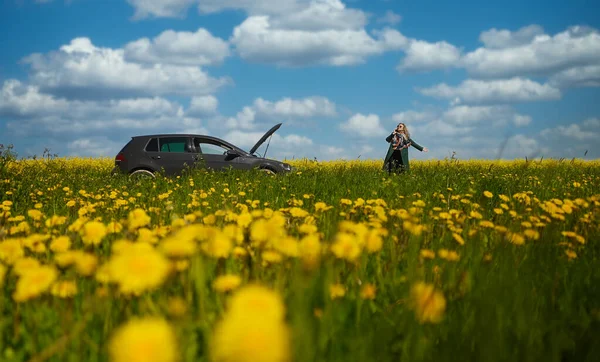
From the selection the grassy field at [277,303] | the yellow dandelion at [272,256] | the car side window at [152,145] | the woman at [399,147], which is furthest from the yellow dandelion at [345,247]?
the woman at [399,147]

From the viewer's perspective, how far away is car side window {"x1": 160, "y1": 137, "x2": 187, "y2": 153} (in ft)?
45.0

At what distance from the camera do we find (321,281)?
5.82 feet

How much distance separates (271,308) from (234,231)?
6.19 ft

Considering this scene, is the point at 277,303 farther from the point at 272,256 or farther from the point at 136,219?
the point at 136,219

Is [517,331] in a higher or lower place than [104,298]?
lower

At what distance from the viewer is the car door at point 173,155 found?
13523 mm

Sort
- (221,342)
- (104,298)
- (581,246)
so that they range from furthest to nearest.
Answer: (581,246), (104,298), (221,342)

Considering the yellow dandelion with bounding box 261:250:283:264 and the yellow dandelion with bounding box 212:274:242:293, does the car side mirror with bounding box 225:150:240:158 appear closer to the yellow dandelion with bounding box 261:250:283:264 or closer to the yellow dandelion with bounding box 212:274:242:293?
the yellow dandelion with bounding box 261:250:283:264

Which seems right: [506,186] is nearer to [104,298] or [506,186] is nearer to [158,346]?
[104,298]

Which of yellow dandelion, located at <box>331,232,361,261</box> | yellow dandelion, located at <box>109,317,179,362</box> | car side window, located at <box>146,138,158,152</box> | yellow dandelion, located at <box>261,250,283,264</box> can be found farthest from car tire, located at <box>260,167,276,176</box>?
yellow dandelion, located at <box>109,317,179,362</box>

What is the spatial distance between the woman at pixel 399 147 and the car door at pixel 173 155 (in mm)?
6259

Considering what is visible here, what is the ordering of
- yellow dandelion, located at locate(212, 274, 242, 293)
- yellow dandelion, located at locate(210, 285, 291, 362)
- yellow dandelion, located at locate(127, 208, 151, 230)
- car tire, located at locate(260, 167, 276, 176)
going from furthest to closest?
car tire, located at locate(260, 167, 276, 176) < yellow dandelion, located at locate(127, 208, 151, 230) < yellow dandelion, located at locate(212, 274, 242, 293) < yellow dandelion, located at locate(210, 285, 291, 362)

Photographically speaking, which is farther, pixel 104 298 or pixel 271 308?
pixel 104 298

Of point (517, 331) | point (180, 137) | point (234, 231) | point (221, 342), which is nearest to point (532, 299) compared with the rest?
point (517, 331)
